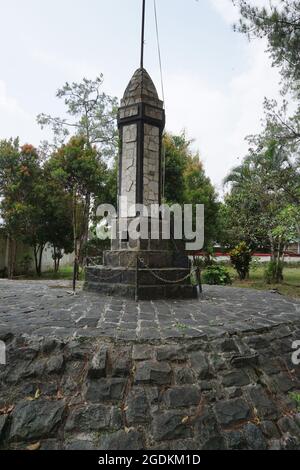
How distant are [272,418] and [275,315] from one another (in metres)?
2.14

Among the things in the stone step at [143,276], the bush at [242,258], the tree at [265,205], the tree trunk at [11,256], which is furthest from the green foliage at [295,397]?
the tree trunk at [11,256]

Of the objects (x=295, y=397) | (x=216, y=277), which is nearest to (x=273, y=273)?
(x=216, y=277)

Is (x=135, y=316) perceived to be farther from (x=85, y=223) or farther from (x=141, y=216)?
(x=85, y=223)

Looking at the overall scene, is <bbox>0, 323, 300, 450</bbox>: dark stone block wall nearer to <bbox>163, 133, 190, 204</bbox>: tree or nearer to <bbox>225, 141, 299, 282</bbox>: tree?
<bbox>225, 141, 299, 282</bbox>: tree

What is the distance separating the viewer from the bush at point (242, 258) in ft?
51.5

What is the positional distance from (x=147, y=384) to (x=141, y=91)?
6.44 meters

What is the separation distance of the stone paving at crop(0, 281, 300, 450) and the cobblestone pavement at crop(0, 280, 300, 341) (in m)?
0.03

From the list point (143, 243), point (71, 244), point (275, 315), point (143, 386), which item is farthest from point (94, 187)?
point (143, 386)

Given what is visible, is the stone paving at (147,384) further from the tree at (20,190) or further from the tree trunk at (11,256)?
the tree trunk at (11,256)

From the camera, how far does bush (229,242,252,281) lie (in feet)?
51.5

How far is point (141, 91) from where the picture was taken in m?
7.30

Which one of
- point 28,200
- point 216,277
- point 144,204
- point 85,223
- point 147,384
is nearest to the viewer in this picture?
point 147,384

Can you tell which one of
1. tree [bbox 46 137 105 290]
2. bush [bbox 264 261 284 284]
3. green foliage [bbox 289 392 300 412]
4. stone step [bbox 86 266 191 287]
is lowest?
green foliage [bbox 289 392 300 412]

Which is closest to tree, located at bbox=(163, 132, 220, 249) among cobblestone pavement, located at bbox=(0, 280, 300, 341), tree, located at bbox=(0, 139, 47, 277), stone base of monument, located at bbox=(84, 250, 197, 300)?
tree, located at bbox=(0, 139, 47, 277)
